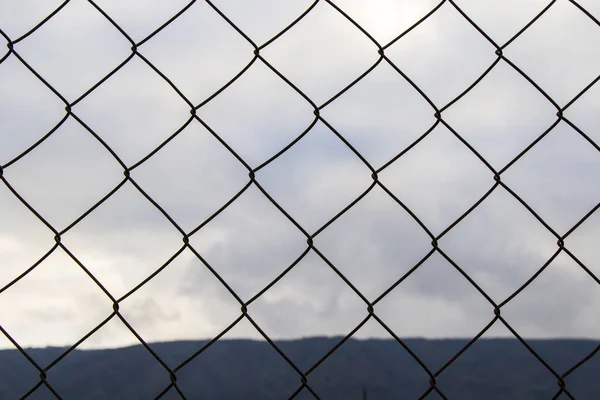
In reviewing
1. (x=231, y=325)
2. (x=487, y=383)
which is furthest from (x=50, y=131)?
(x=487, y=383)

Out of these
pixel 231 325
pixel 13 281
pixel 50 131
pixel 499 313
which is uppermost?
pixel 50 131

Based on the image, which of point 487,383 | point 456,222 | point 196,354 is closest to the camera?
point 196,354

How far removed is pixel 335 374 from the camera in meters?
30.6

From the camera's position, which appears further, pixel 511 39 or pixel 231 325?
pixel 511 39

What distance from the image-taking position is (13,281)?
1518mm

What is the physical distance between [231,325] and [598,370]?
3148 centimetres

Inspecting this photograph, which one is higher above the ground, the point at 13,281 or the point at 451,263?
the point at 13,281

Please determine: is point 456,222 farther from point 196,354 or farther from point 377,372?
point 377,372

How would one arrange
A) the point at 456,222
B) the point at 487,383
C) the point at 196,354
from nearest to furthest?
the point at 196,354, the point at 456,222, the point at 487,383

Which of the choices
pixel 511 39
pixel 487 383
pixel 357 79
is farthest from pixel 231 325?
pixel 487 383

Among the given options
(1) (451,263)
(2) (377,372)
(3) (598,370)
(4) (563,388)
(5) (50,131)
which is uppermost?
(5) (50,131)

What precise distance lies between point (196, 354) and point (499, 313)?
2.08 ft

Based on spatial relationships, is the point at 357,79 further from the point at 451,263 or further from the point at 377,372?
the point at 377,372

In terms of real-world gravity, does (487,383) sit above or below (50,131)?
below
